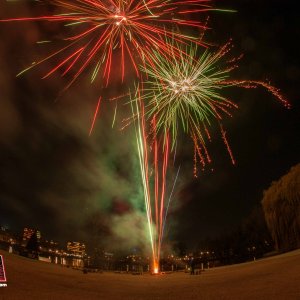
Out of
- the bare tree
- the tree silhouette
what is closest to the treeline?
the bare tree

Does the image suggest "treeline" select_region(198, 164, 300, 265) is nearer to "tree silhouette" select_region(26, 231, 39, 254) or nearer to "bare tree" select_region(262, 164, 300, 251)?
"bare tree" select_region(262, 164, 300, 251)

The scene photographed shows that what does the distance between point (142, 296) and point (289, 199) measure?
15642 mm

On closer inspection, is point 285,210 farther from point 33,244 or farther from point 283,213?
point 33,244

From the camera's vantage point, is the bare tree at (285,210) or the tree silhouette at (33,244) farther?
the tree silhouette at (33,244)

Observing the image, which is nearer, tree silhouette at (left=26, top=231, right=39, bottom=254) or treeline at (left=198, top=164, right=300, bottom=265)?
treeline at (left=198, top=164, right=300, bottom=265)

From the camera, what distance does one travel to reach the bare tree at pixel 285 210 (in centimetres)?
2492

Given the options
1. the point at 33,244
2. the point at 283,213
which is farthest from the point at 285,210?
the point at 33,244

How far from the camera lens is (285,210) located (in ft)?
84.3

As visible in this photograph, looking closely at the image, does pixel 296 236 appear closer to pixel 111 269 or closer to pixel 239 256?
pixel 239 256

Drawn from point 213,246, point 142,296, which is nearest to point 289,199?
point 142,296

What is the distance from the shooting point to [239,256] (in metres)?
29.3

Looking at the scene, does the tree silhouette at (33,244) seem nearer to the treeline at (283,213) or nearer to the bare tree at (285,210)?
the treeline at (283,213)

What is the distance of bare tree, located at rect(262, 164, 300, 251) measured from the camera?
981 inches

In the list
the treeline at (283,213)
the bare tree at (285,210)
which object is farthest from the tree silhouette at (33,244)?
the bare tree at (285,210)
